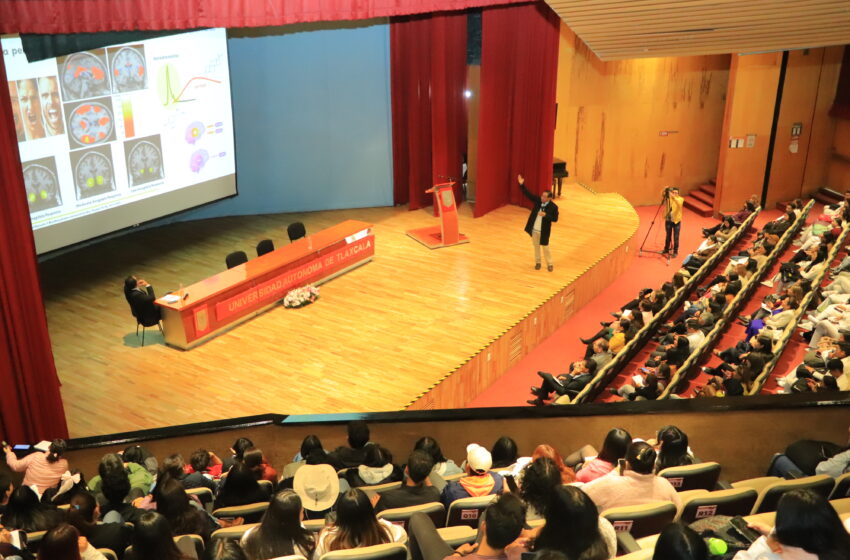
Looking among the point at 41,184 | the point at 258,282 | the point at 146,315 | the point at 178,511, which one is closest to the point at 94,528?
the point at 178,511

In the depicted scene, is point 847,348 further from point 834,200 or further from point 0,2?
point 834,200

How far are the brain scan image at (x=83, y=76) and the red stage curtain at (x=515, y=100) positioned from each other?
5.02 m

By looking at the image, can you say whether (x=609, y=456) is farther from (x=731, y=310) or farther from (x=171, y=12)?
(x=171, y=12)

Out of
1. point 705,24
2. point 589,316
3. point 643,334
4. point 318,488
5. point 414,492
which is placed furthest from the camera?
point 589,316

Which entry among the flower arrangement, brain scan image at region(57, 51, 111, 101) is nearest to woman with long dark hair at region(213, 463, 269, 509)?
the flower arrangement

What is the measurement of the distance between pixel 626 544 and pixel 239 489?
199 centimetres

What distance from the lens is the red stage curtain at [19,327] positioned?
5.77 metres

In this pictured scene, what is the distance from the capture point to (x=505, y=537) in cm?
A: 278

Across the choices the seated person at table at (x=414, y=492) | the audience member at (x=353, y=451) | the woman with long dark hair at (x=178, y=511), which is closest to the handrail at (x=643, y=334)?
the audience member at (x=353, y=451)

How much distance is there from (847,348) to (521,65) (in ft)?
22.5

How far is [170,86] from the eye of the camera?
369 inches

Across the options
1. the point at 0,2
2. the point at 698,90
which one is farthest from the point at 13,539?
the point at 698,90

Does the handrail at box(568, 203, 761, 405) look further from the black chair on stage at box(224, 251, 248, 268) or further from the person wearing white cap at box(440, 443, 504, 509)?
the black chair on stage at box(224, 251, 248, 268)

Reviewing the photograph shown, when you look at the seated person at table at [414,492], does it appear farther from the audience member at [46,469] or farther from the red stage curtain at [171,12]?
the red stage curtain at [171,12]
